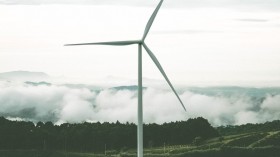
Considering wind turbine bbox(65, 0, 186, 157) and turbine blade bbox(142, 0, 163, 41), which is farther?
turbine blade bbox(142, 0, 163, 41)

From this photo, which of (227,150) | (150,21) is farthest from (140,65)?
(227,150)

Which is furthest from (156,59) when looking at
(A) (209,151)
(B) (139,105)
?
(A) (209,151)

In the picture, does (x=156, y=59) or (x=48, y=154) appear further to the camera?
(x=48, y=154)

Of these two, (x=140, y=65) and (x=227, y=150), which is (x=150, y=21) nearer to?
(x=140, y=65)

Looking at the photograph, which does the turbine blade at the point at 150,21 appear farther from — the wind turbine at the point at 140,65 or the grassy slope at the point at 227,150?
the grassy slope at the point at 227,150

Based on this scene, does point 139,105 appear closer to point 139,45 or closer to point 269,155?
point 139,45

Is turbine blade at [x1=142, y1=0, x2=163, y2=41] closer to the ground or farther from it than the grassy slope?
farther from it

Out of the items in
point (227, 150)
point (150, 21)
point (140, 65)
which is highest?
point (150, 21)

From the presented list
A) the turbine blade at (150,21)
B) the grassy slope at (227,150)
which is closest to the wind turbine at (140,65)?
the turbine blade at (150,21)

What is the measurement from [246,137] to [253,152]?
106 ft

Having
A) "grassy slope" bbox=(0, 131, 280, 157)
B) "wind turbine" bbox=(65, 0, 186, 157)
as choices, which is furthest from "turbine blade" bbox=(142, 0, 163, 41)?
"grassy slope" bbox=(0, 131, 280, 157)

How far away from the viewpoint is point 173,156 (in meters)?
168

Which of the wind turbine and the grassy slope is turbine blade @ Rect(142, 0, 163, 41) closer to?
the wind turbine

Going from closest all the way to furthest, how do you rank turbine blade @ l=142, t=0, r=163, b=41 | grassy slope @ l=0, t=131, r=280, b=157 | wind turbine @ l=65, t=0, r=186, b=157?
wind turbine @ l=65, t=0, r=186, b=157
turbine blade @ l=142, t=0, r=163, b=41
grassy slope @ l=0, t=131, r=280, b=157
